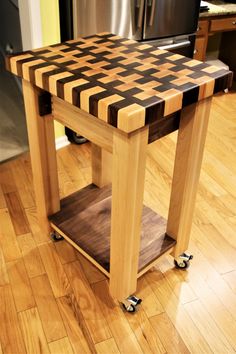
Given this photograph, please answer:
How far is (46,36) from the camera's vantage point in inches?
80.0

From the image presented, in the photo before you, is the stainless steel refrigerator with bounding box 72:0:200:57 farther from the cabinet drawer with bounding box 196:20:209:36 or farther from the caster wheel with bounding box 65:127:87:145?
the caster wheel with bounding box 65:127:87:145

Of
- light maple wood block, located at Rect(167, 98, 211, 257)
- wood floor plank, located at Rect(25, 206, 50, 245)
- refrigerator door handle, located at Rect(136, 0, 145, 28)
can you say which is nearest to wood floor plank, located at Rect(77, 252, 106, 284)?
wood floor plank, located at Rect(25, 206, 50, 245)

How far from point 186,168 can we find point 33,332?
79 cm

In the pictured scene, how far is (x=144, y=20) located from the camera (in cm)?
227

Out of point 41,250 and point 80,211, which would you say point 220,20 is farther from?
point 41,250

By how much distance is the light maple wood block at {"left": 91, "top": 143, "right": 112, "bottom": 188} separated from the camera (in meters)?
1.77

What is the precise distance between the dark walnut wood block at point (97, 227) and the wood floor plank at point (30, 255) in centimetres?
18

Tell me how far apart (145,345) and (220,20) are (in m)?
2.51

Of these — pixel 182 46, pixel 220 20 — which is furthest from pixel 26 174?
pixel 220 20

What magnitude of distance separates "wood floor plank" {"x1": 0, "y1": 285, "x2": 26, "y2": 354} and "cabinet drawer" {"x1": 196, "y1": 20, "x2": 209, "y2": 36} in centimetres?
232

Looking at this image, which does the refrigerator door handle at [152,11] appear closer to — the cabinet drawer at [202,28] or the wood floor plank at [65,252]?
the cabinet drawer at [202,28]

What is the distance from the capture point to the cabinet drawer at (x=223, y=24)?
297cm

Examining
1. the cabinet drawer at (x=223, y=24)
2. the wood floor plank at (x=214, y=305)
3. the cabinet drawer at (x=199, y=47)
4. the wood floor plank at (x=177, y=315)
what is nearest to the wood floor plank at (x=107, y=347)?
the wood floor plank at (x=177, y=315)

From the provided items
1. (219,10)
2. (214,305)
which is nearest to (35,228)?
(214,305)
